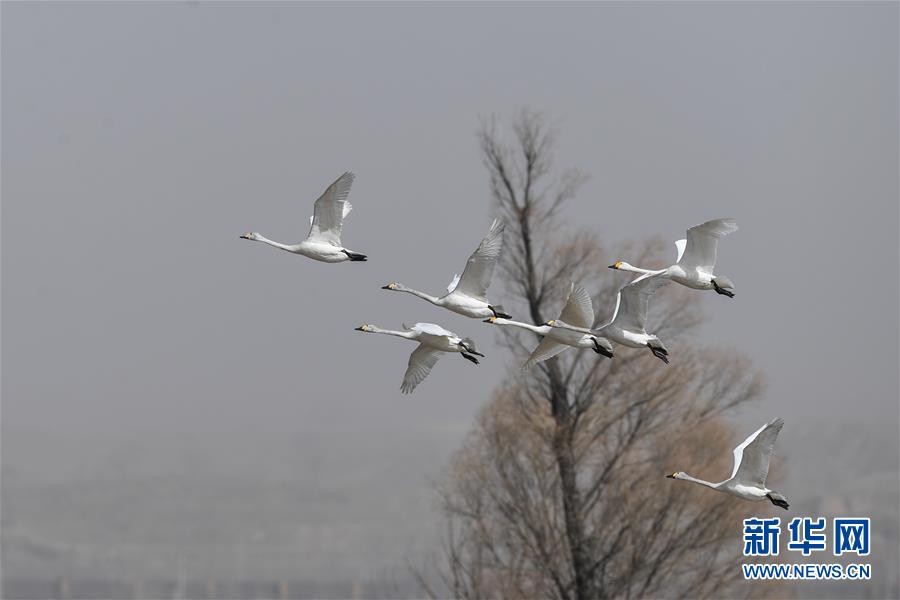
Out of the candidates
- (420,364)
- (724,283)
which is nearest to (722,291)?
(724,283)

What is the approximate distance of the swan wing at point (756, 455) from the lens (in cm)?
2067

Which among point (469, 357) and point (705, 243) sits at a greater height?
point (705, 243)

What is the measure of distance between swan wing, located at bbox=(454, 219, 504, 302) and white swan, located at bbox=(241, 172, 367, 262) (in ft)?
5.74

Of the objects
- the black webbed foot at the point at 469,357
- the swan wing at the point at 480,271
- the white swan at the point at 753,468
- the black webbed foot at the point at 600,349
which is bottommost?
the white swan at the point at 753,468

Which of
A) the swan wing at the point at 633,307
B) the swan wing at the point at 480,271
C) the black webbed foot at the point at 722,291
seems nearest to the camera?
the black webbed foot at the point at 722,291

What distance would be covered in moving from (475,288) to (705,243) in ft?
10.9

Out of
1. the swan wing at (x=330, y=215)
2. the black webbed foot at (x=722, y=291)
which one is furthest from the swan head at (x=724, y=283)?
the swan wing at (x=330, y=215)

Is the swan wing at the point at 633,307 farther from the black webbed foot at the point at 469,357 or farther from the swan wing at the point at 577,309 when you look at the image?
the black webbed foot at the point at 469,357

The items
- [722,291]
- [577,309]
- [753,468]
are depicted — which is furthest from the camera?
[753,468]

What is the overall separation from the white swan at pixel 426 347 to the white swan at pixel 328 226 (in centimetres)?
133

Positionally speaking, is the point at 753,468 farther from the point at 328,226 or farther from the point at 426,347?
the point at 328,226

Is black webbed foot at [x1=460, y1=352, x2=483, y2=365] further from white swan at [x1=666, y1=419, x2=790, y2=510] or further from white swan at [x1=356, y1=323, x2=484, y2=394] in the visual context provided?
white swan at [x1=666, y1=419, x2=790, y2=510]

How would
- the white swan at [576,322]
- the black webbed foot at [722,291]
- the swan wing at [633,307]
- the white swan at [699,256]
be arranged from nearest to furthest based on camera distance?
the black webbed foot at [722,291]
the white swan at [699,256]
the swan wing at [633,307]
the white swan at [576,322]

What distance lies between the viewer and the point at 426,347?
22.2 meters
